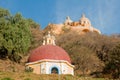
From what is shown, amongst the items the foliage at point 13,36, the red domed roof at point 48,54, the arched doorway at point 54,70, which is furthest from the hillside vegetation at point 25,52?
the arched doorway at point 54,70

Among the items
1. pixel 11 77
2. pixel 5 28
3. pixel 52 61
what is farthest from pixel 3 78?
pixel 5 28

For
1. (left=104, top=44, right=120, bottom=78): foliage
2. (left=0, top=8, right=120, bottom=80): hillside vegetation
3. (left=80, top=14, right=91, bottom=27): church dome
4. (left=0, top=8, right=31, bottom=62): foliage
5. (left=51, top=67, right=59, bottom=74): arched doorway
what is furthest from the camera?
(left=80, top=14, right=91, bottom=27): church dome

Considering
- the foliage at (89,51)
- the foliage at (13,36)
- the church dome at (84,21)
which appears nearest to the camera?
the foliage at (13,36)

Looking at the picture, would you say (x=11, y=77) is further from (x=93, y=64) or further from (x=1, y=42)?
(x=93, y=64)

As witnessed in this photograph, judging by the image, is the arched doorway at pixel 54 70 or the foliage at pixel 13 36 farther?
the foliage at pixel 13 36

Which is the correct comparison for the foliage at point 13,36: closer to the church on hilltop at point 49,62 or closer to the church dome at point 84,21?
the church on hilltop at point 49,62

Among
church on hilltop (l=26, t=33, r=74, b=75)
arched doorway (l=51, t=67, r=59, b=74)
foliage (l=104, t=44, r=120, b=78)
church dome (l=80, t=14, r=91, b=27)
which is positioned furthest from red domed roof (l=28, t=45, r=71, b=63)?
church dome (l=80, t=14, r=91, b=27)

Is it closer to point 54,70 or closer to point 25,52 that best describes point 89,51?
point 25,52

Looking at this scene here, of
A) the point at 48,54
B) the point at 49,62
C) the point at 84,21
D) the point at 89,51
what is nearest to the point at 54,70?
the point at 49,62

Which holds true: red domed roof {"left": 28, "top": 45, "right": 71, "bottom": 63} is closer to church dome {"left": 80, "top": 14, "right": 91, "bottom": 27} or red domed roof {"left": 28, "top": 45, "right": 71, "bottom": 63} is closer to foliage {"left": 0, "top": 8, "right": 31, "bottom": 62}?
foliage {"left": 0, "top": 8, "right": 31, "bottom": 62}

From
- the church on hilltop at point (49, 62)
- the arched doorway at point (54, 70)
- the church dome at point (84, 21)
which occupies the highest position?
the church dome at point (84, 21)

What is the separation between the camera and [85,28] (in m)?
73.6

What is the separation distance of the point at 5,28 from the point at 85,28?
3330 cm

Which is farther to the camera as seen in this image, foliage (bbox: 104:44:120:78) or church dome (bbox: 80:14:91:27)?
church dome (bbox: 80:14:91:27)
